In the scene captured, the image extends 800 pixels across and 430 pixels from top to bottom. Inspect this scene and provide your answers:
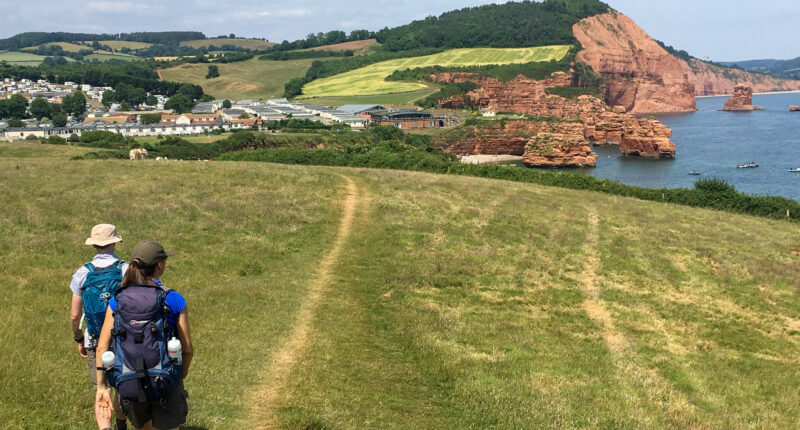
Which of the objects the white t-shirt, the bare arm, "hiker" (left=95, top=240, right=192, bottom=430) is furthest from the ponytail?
the white t-shirt

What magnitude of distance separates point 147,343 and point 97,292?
6.37 ft

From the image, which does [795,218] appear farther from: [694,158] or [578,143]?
[694,158]

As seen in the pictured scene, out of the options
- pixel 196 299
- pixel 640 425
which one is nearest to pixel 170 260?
pixel 196 299

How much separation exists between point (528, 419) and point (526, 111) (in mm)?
186066

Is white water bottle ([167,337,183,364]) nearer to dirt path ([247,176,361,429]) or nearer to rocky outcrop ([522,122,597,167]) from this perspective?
dirt path ([247,176,361,429])

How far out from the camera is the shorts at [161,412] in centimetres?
665

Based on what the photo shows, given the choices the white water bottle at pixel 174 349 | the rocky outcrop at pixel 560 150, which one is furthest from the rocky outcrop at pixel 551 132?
the white water bottle at pixel 174 349

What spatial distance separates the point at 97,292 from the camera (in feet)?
25.9

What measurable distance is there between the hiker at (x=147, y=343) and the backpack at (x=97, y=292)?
1.09 meters

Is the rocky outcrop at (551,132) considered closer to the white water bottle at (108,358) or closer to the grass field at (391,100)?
the grass field at (391,100)

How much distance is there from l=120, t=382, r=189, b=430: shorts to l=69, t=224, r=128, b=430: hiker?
1.22 meters

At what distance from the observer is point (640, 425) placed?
11.6m

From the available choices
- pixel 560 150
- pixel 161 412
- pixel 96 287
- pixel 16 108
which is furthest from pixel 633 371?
pixel 16 108

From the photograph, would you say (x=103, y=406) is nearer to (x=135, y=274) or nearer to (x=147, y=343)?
(x=147, y=343)
